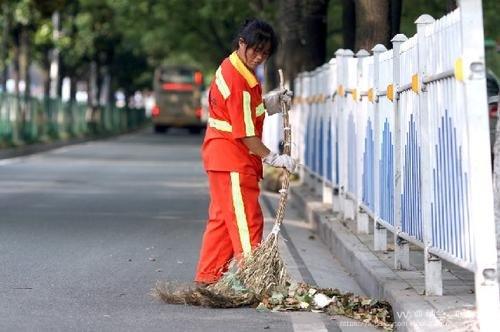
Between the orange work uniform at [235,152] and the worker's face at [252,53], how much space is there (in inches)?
1.6

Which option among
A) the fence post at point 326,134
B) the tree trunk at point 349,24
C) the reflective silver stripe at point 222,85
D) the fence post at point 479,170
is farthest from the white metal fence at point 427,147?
the tree trunk at point 349,24

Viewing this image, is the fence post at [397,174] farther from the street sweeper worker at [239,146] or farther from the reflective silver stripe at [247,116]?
the reflective silver stripe at [247,116]

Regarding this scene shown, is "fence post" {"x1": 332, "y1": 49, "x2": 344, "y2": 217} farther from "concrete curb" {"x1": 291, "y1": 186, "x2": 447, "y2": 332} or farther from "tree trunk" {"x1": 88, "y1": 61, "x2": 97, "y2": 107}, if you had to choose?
"tree trunk" {"x1": 88, "y1": 61, "x2": 97, "y2": 107}

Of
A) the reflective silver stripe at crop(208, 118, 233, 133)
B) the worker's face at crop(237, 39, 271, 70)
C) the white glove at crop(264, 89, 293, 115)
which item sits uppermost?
the worker's face at crop(237, 39, 271, 70)

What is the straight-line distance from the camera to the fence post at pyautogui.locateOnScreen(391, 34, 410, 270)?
33.5ft

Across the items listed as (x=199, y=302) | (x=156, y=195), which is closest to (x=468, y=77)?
(x=199, y=302)

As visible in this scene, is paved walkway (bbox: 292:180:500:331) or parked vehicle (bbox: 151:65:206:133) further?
parked vehicle (bbox: 151:65:206:133)

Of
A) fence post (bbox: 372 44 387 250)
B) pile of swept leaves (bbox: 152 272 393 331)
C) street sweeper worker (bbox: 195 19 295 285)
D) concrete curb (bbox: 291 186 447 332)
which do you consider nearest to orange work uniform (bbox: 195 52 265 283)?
street sweeper worker (bbox: 195 19 295 285)

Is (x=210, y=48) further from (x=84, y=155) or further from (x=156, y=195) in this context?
(x=156, y=195)

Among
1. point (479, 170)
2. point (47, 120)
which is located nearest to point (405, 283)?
point (479, 170)

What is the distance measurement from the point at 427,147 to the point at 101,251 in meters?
4.86

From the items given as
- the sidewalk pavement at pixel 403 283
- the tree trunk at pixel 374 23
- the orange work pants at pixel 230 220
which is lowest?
the sidewalk pavement at pixel 403 283

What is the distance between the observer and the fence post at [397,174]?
10.2 meters

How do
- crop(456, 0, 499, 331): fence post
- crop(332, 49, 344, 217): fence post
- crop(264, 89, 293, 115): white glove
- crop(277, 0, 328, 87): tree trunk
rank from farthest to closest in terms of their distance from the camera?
1. crop(277, 0, 328, 87): tree trunk
2. crop(332, 49, 344, 217): fence post
3. crop(264, 89, 293, 115): white glove
4. crop(456, 0, 499, 331): fence post
